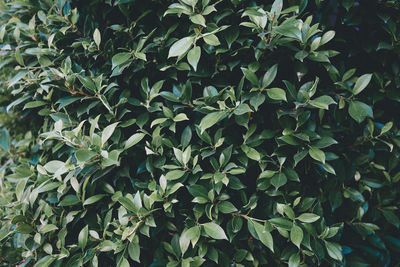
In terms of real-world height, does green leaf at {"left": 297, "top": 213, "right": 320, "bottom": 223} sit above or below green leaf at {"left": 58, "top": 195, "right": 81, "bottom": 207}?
above

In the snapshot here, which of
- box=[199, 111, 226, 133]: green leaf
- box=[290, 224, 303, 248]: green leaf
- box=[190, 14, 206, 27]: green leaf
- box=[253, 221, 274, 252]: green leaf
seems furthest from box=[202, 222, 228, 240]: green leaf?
box=[190, 14, 206, 27]: green leaf

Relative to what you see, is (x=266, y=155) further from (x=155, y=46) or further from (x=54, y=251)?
(x=54, y=251)

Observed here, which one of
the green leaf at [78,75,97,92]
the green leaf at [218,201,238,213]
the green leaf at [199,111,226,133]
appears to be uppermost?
the green leaf at [78,75,97,92]

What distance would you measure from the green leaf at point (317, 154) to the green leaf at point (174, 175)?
0.58 meters

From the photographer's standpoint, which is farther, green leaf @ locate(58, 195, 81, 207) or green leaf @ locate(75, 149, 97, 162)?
green leaf @ locate(58, 195, 81, 207)

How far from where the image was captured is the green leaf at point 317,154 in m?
1.35

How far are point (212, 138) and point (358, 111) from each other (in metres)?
0.70

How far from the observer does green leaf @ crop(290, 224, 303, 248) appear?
52.9 inches

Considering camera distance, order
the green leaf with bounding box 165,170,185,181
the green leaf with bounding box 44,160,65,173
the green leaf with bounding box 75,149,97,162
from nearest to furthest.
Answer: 1. the green leaf with bounding box 75,149,97,162
2. the green leaf with bounding box 165,170,185,181
3. the green leaf with bounding box 44,160,65,173

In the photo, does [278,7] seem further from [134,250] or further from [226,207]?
[134,250]

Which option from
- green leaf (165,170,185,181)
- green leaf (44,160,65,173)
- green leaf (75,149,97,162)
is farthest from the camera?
green leaf (44,160,65,173)

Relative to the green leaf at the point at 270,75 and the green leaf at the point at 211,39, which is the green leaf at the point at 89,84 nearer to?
the green leaf at the point at 211,39

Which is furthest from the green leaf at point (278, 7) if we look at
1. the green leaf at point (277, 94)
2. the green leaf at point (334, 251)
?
the green leaf at point (334, 251)

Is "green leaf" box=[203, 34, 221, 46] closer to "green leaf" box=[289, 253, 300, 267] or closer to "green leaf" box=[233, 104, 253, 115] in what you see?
"green leaf" box=[233, 104, 253, 115]
